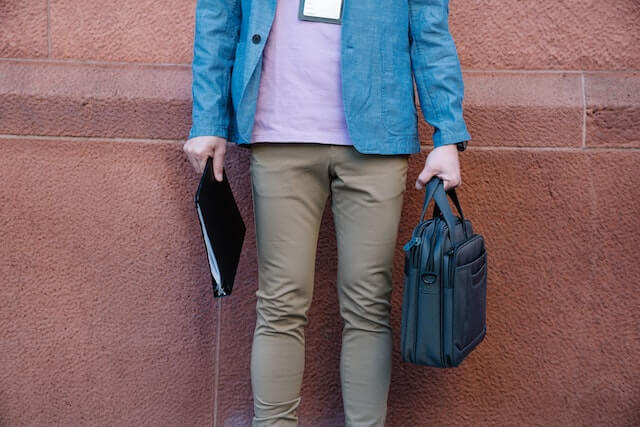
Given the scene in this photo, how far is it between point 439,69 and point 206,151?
2.36ft

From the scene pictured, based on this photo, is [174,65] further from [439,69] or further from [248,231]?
[439,69]

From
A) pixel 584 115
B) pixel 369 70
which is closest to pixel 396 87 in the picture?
pixel 369 70

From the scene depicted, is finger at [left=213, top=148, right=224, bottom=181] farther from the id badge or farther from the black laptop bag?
the black laptop bag

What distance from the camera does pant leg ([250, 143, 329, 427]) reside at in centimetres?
173

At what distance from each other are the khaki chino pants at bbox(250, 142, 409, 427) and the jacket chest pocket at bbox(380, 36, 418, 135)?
100 millimetres

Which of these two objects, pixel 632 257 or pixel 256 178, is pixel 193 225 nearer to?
pixel 256 178

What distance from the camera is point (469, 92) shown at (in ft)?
7.08

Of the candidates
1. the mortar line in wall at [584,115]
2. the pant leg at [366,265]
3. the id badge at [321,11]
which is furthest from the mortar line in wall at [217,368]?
the mortar line in wall at [584,115]

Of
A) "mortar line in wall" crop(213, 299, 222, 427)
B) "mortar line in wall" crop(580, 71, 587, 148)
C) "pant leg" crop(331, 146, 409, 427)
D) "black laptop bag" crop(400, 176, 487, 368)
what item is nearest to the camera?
"black laptop bag" crop(400, 176, 487, 368)

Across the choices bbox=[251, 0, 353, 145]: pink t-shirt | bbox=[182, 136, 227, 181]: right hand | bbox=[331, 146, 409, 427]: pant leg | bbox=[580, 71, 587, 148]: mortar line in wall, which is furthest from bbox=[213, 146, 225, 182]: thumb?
bbox=[580, 71, 587, 148]: mortar line in wall

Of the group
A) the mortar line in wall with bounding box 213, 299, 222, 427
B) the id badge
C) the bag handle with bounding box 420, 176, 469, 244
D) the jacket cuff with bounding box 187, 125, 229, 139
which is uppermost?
the id badge

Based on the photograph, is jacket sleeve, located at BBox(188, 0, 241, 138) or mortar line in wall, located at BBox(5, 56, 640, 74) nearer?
jacket sleeve, located at BBox(188, 0, 241, 138)

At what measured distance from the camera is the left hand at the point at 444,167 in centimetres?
169

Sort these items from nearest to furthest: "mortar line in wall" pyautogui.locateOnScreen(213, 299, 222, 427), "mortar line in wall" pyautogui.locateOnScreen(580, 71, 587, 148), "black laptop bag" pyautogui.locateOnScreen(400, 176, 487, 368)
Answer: "black laptop bag" pyautogui.locateOnScreen(400, 176, 487, 368) < "mortar line in wall" pyautogui.locateOnScreen(580, 71, 587, 148) < "mortar line in wall" pyautogui.locateOnScreen(213, 299, 222, 427)
